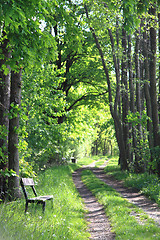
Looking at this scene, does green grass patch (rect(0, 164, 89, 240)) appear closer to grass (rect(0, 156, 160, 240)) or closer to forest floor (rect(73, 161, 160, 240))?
grass (rect(0, 156, 160, 240))

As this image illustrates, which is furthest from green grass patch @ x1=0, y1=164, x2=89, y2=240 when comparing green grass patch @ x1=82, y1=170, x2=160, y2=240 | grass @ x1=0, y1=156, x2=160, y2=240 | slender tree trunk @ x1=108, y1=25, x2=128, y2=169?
slender tree trunk @ x1=108, y1=25, x2=128, y2=169

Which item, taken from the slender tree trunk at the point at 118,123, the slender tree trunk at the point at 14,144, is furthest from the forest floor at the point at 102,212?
the slender tree trunk at the point at 118,123

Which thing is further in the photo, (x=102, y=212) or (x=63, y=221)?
(x=102, y=212)

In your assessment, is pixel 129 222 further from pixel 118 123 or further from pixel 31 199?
pixel 118 123

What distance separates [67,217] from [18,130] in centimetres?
281

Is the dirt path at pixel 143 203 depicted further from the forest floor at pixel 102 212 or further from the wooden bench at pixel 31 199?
the wooden bench at pixel 31 199

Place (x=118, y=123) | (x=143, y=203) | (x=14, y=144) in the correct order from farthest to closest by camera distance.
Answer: (x=118, y=123), (x=143, y=203), (x=14, y=144)

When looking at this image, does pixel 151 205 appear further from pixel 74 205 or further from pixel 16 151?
pixel 16 151

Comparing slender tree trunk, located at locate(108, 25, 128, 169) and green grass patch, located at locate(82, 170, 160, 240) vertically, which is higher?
slender tree trunk, located at locate(108, 25, 128, 169)

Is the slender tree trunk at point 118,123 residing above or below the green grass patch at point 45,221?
above

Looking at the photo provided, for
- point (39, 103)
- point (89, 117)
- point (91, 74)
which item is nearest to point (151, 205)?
point (39, 103)

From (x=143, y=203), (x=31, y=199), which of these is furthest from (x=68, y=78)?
(x=31, y=199)

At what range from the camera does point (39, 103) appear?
46.1 feet

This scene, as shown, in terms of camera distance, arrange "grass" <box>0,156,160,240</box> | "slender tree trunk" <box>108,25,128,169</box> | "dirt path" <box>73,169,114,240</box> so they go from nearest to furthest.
Answer: "grass" <box>0,156,160,240</box> → "dirt path" <box>73,169,114,240</box> → "slender tree trunk" <box>108,25,128,169</box>
